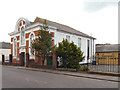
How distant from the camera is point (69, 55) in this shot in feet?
49.8

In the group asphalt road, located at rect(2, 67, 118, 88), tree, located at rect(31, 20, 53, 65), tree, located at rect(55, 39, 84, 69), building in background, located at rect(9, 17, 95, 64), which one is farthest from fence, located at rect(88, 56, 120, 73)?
building in background, located at rect(9, 17, 95, 64)

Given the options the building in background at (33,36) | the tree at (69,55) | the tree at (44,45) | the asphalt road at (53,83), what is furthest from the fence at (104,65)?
the building in background at (33,36)

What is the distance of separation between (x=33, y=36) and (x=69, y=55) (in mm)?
9971

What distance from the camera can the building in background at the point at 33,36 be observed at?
21.6 metres

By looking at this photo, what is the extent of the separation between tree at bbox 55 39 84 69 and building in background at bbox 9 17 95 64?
5.93 m

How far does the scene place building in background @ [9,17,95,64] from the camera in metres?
21.6

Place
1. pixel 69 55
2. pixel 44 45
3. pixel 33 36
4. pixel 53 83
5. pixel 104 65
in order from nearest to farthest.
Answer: pixel 53 83 → pixel 104 65 → pixel 69 55 → pixel 44 45 → pixel 33 36

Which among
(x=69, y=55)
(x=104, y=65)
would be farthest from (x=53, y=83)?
(x=69, y=55)

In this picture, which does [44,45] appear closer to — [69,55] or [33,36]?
[69,55]

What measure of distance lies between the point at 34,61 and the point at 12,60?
9.48 meters

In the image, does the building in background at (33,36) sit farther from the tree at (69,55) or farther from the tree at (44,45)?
the tree at (69,55)

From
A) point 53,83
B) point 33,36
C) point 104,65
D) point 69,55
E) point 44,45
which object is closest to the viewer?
point 53,83

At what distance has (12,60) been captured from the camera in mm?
26922

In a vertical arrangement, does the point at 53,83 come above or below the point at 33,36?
below
